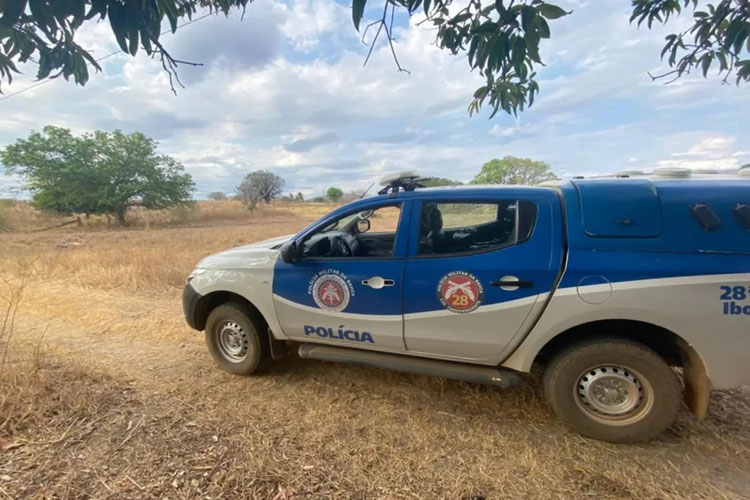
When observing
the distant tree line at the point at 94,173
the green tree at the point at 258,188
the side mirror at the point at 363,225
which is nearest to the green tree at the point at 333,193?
the green tree at the point at 258,188

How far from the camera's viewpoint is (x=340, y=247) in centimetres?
335

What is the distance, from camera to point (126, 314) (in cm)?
562

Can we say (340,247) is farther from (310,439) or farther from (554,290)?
(554,290)

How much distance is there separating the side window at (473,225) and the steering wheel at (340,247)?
705 millimetres

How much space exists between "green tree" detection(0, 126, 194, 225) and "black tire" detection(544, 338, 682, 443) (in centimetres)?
3021

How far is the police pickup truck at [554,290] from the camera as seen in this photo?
2334 mm

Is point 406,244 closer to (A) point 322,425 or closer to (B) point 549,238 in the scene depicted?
(B) point 549,238

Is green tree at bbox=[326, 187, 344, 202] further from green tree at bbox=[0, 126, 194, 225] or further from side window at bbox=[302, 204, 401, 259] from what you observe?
side window at bbox=[302, 204, 401, 259]

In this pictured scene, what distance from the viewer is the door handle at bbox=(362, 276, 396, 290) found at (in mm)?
2964

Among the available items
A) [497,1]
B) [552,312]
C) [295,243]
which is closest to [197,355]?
[295,243]

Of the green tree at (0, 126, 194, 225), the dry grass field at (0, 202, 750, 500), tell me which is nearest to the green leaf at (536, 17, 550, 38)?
the dry grass field at (0, 202, 750, 500)

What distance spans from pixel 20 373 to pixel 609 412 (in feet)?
15.8

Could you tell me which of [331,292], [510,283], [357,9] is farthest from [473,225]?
Answer: [357,9]

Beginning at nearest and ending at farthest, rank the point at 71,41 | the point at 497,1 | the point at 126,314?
the point at 497,1
the point at 71,41
the point at 126,314
